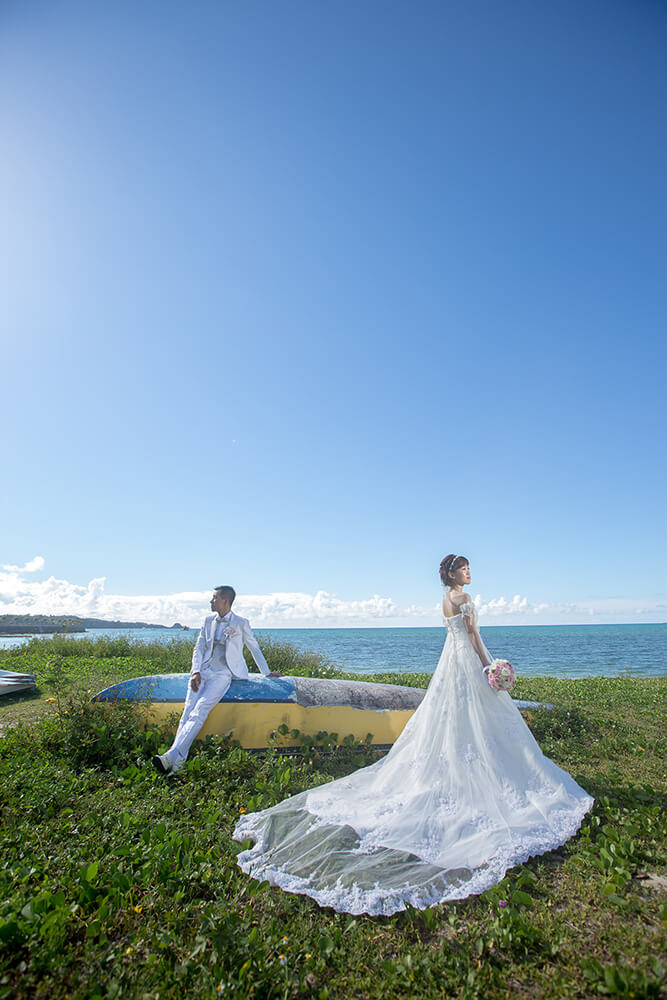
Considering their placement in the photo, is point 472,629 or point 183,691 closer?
point 472,629

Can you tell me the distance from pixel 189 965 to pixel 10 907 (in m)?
1.08

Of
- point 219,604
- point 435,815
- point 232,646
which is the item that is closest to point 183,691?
point 232,646

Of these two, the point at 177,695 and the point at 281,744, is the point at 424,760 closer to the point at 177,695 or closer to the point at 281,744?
the point at 281,744

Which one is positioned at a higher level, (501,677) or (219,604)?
(219,604)

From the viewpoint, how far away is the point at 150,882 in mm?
3020

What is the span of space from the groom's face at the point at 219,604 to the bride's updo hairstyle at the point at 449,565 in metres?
2.95

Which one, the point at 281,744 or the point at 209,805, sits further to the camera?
the point at 281,744

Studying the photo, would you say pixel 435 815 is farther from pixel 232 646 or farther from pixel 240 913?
pixel 232 646

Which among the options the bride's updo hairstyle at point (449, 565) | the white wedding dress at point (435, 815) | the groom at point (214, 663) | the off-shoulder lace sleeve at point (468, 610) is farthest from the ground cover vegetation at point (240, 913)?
the bride's updo hairstyle at point (449, 565)

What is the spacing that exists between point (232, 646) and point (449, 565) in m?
3.14

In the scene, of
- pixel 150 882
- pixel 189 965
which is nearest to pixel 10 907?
pixel 150 882

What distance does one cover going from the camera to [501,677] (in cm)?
485

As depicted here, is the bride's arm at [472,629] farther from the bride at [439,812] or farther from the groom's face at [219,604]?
the groom's face at [219,604]

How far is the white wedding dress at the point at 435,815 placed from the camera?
320cm
